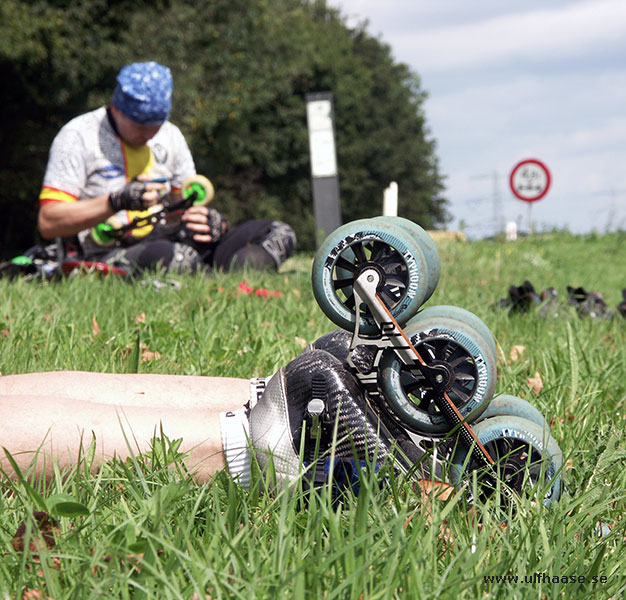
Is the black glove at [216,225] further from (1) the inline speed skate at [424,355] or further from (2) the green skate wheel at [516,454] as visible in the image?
(2) the green skate wheel at [516,454]

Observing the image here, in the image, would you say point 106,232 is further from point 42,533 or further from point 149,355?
point 42,533

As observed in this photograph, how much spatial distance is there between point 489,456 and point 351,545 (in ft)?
1.79

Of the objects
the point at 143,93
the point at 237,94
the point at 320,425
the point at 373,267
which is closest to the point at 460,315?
the point at 373,267

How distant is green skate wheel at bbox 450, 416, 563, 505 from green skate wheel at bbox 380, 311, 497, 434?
6 cm

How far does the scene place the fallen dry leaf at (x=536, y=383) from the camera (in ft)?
8.16

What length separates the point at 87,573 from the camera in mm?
1131

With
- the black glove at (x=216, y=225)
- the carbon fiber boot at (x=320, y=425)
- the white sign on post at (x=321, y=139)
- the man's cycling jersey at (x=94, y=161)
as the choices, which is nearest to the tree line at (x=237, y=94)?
the white sign on post at (x=321, y=139)

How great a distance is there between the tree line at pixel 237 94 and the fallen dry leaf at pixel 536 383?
45.2 feet

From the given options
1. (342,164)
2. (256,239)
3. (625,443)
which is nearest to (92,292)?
(256,239)

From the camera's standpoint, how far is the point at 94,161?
4.84 meters

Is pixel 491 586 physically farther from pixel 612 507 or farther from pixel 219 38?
pixel 219 38

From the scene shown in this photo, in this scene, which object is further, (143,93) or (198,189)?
(198,189)

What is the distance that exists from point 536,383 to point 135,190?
2.62 meters

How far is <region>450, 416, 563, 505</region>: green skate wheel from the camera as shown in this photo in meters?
1.56
